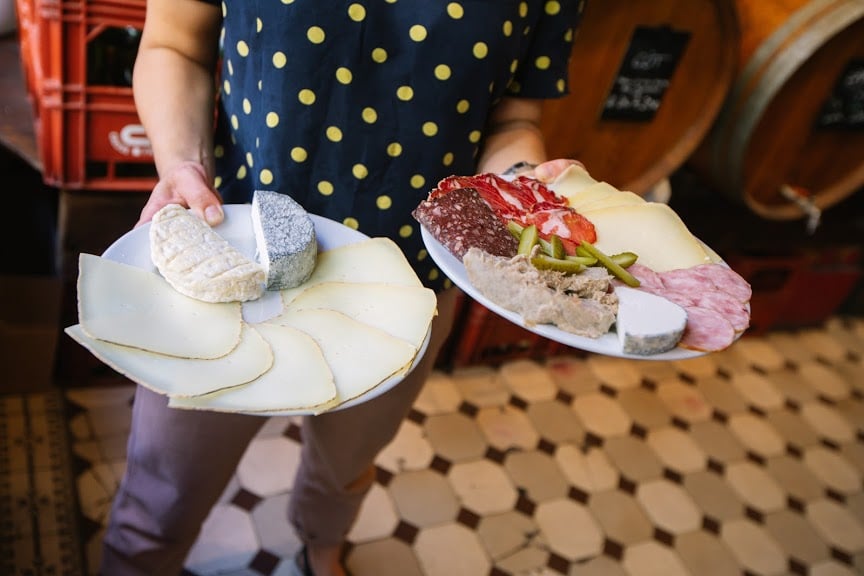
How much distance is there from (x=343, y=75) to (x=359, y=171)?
155 mm

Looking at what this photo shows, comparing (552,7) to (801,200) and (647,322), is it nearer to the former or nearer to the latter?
(647,322)

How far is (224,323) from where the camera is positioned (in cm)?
90

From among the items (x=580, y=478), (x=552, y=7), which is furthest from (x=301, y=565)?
(x=552, y=7)

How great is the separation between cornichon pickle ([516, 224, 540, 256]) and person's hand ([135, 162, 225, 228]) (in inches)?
17.9

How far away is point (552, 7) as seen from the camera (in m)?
1.18

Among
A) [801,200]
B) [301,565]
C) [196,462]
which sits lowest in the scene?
[301,565]

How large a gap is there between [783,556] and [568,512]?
76 centimetres

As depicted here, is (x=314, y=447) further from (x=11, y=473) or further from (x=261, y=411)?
(x=11, y=473)

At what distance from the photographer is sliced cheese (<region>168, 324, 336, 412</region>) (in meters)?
0.79

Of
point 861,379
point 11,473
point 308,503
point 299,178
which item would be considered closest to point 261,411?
point 299,178

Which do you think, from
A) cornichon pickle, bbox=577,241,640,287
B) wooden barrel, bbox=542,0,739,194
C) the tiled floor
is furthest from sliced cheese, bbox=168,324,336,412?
wooden barrel, bbox=542,0,739,194

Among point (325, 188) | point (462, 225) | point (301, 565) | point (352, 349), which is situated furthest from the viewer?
point (301, 565)

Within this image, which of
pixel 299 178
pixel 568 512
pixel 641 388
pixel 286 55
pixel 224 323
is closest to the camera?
pixel 224 323

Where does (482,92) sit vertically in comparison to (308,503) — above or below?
above
